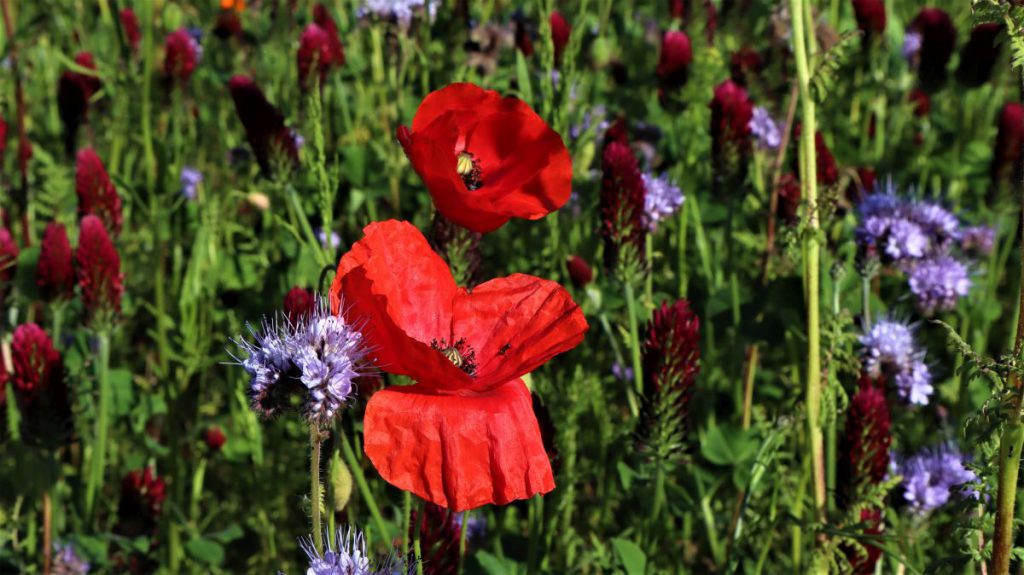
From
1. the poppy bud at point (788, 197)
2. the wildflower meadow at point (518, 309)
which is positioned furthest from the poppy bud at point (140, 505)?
the poppy bud at point (788, 197)

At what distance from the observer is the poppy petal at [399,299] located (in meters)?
1.15

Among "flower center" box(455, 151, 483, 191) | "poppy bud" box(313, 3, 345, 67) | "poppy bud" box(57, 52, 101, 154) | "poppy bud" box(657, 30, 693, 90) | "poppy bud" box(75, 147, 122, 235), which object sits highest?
"poppy bud" box(313, 3, 345, 67)

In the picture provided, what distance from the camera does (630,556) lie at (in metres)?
1.97

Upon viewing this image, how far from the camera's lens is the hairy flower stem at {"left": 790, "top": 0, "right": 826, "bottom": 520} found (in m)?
1.67

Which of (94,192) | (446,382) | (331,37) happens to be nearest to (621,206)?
(446,382)

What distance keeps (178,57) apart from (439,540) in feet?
7.92

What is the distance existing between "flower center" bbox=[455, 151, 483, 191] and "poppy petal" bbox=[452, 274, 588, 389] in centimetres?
18

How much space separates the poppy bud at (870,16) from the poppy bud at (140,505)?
7.60 feet

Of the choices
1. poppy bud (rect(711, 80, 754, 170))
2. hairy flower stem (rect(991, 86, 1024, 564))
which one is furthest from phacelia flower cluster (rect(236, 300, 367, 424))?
poppy bud (rect(711, 80, 754, 170))

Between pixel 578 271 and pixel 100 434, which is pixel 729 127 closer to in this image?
pixel 578 271

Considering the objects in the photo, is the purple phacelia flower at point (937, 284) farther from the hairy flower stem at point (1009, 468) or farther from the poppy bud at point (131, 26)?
the poppy bud at point (131, 26)

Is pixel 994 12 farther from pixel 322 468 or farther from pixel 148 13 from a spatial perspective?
pixel 148 13

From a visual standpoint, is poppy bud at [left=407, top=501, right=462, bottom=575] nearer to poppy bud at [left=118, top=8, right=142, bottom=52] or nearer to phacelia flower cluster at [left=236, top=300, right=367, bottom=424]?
phacelia flower cluster at [left=236, top=300, right=367, bottom=424]

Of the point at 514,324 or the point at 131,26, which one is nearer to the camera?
the point at 514,324
